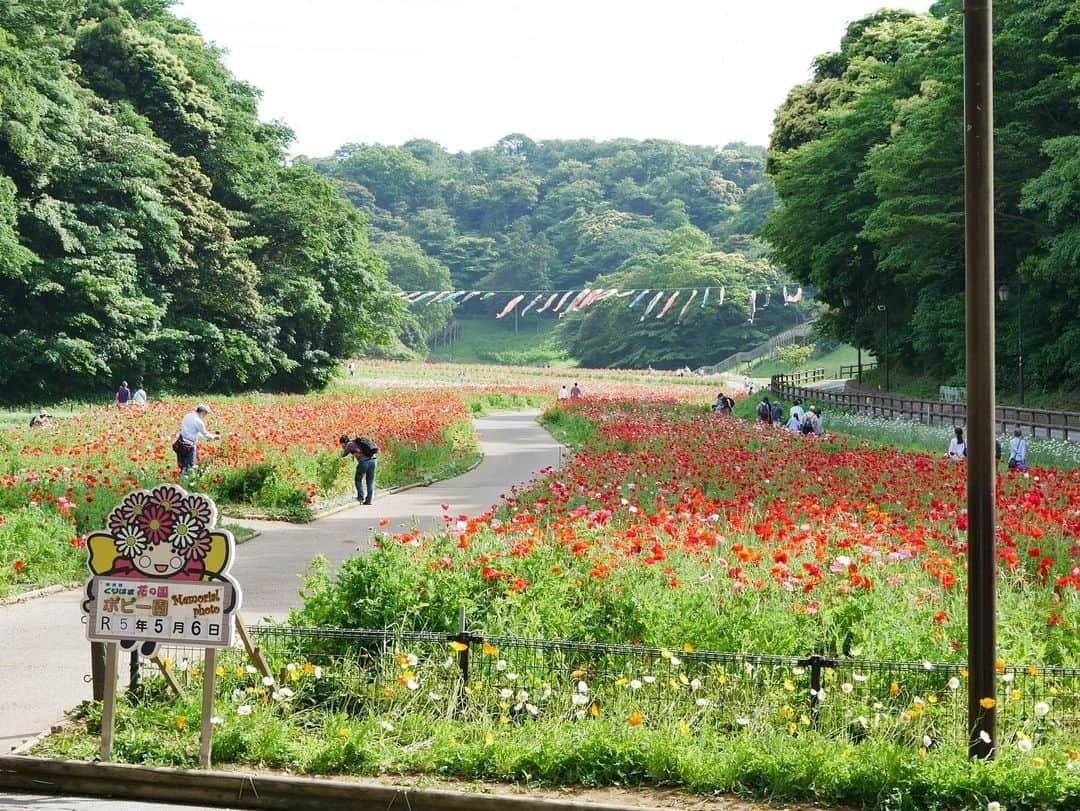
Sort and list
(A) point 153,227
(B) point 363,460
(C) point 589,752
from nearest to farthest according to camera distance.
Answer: (C) point 589,752
(B) point 363,460
(A) point 153,227

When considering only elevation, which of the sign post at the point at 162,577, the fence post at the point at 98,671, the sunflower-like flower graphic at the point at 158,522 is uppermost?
the sunflower-like flower graphic at the point at 158,522

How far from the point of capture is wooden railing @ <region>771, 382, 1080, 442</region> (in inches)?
1291

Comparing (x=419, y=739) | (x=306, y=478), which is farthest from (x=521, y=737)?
(x=306, y=478)

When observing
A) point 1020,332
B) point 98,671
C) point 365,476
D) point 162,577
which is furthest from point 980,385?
point 1020,332

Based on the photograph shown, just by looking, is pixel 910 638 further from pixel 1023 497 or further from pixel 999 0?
pixel 999 0

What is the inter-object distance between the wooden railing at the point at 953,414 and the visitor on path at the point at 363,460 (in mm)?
16619

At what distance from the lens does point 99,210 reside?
46.9 metres

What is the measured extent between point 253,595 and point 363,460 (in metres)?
8.77

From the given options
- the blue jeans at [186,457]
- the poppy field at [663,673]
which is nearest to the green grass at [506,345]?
the blue jeans at [186,457]

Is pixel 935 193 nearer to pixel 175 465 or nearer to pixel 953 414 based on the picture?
pixel 953 414

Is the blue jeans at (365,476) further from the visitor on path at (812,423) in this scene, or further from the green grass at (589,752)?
the green grass at (589,752)

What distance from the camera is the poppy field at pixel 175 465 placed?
13.8 meters

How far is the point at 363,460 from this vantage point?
21.5 m

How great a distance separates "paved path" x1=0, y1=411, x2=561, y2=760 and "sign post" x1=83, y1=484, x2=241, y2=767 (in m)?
1.07
